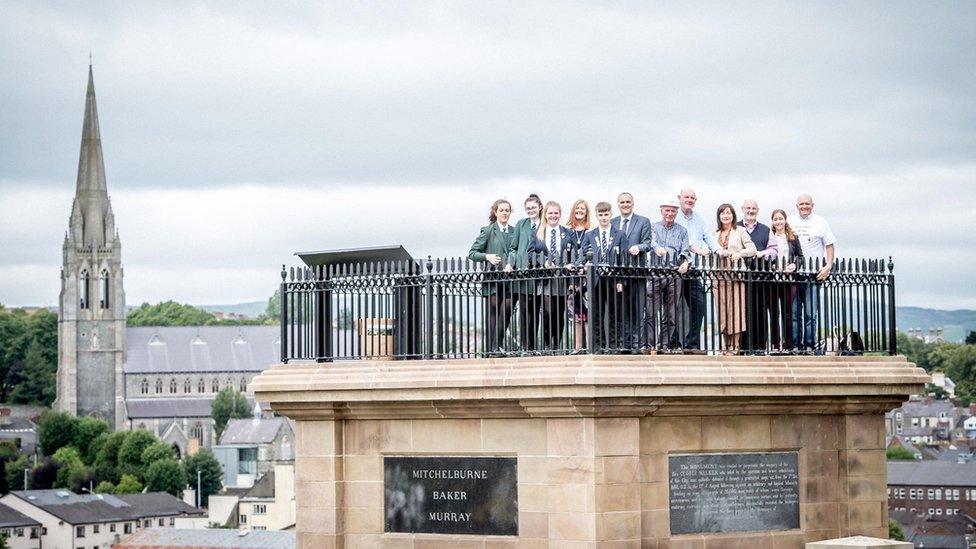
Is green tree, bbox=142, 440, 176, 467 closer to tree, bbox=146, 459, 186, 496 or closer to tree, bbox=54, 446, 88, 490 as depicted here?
tree, bbox=146, 459, 186, 496

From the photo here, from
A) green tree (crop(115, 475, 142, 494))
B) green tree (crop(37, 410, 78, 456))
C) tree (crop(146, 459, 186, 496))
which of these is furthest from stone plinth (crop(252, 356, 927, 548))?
green tree (crop(37, 410, 78, 456))

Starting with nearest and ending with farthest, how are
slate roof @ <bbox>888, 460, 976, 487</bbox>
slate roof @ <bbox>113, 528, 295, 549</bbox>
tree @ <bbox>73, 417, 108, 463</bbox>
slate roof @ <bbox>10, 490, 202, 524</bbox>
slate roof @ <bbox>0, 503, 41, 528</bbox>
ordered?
1. slate roof @ <bbox>113, 528, 295, 549</bbox>
2. slate roof @ <bbox>0, 503, 41, 528</bbox>
3. slate roof @ <bbox>10, 490, 202, 524</bbox>
4. slate roof @ <bbox>888, 460, 976, 487</bbox>
5. tree @ <bbox>73, 417, 108, 463</bbox>

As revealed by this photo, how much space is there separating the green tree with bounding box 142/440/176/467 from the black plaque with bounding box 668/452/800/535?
14449 centimetres

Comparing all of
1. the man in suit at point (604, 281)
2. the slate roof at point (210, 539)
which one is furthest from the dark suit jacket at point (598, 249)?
the slate roof at point (210, 539)

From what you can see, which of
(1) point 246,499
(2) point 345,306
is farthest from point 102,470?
(2) point 345,306

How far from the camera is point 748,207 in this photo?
1688cm

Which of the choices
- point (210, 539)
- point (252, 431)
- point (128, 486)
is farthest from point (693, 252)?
point (252, 431)

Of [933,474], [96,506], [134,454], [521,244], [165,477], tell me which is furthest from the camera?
[134,454]

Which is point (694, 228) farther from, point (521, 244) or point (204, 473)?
point (204, 473)

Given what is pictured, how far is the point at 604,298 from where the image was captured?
1537 cm

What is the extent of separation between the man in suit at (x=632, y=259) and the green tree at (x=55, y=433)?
6350 inches

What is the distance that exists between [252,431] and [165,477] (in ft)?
84.1

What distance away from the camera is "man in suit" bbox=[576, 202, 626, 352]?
15.1 metres

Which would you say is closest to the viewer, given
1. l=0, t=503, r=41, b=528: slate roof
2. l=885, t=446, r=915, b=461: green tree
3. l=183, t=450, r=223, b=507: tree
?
l=0, t=503, r=41, b=528: slate roof
